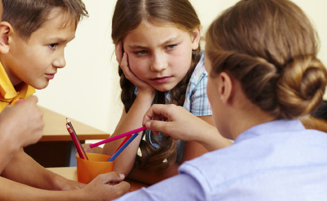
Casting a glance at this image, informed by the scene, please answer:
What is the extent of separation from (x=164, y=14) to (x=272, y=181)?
724mm

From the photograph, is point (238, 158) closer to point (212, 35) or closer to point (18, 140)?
point (212, 35)

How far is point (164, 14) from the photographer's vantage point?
3.60 ft

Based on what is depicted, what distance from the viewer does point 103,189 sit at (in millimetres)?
798

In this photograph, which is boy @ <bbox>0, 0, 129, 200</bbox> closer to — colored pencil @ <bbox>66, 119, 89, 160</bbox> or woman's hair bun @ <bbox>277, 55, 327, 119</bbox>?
colored pencil @ <bbox>66, 119, 89, 160</bbox>

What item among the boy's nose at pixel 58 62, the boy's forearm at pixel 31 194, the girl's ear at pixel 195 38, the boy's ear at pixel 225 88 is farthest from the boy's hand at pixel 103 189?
the girl's ear at pixel 195 38

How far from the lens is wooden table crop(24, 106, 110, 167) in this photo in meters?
1.32

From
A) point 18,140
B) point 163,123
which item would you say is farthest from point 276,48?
point 18,140

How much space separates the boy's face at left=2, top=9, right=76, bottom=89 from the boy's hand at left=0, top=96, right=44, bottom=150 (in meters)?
0.45

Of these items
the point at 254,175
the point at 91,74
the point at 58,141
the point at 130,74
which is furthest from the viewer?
the point at 91,74

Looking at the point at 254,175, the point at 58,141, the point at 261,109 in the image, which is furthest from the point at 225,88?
the point at 58,141

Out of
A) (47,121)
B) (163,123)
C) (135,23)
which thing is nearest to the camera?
(163,123)

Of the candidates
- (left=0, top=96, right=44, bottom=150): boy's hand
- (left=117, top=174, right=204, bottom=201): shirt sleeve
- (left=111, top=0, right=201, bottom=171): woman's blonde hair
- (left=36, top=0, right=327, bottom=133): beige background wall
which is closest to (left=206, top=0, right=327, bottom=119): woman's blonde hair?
(left=117, top=174, right=204, bottom=201): shirt sleeve

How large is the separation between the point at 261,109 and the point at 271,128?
0.04 m

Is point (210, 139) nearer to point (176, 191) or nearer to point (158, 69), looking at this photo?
point (158, 69)
